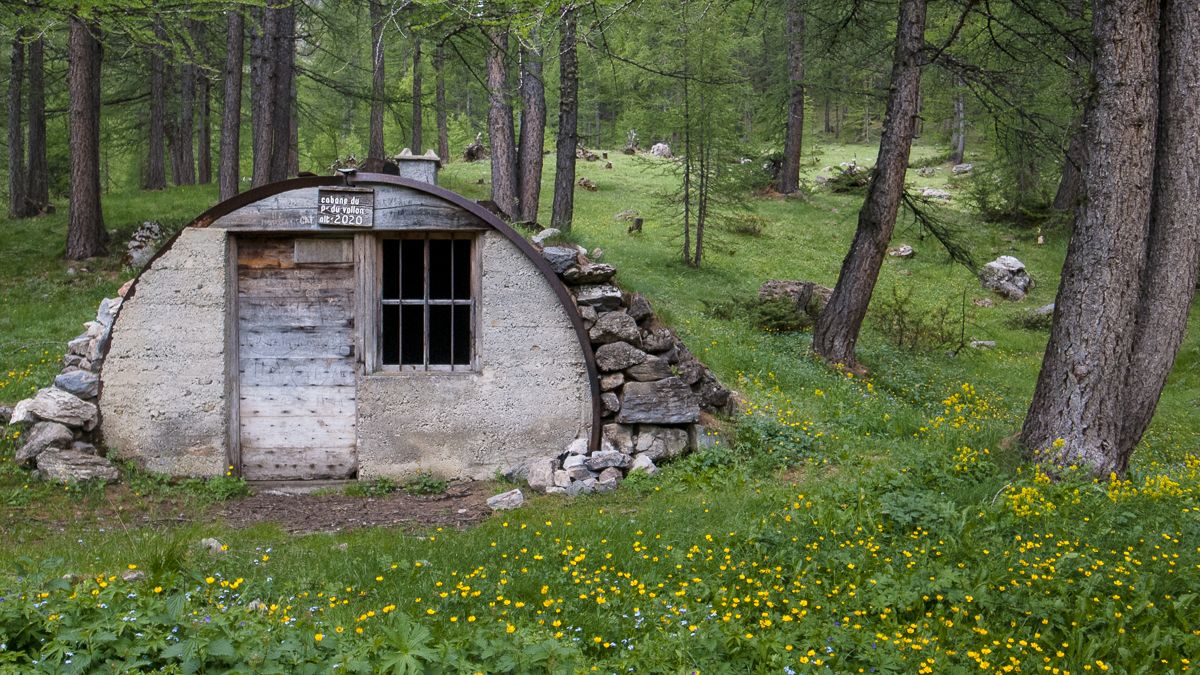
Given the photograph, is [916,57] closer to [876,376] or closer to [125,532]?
[876,376]

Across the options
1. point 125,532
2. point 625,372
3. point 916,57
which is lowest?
point 125,532

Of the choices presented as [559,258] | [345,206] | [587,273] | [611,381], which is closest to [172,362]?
[345,206]

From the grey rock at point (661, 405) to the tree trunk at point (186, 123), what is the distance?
21383mm

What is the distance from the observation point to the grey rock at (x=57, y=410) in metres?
8.78

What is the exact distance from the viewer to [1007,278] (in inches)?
870

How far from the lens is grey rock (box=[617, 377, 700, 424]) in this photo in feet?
29.9

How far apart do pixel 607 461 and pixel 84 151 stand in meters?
13.3

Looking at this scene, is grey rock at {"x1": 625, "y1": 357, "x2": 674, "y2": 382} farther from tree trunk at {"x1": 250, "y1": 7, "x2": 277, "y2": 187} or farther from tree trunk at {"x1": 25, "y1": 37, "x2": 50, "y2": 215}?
tree trunk at {"x1": 25, "y1": 37, "x2": 50, "y2": 215}

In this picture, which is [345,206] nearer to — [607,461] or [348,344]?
[348,344]

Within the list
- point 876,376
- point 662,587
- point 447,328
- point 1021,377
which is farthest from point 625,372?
point 1021,377

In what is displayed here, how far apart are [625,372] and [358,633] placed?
4974mm

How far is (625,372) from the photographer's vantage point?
9344 mm

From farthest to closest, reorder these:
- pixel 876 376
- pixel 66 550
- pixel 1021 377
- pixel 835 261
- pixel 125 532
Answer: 1. pixel 835 261
2. pixel 1021 377
3. pixel 876 376
4. pixel 125 532
5. pixel 66 550

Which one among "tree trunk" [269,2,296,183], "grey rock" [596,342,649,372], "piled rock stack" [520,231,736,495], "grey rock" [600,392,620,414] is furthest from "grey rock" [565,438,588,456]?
"tree trunk" [269,2,296,183]
